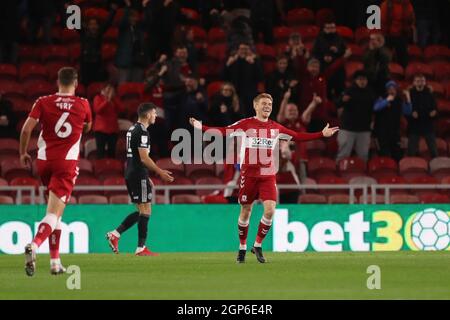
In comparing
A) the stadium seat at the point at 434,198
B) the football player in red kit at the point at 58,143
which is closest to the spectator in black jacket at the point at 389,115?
the stadium seat at the point at 434,198

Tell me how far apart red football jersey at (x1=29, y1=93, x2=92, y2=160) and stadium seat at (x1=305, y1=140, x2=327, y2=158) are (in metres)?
11.0

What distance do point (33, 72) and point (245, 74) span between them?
4538mm

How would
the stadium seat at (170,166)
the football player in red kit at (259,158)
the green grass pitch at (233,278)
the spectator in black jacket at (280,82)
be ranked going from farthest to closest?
1. the spectator in black jacket at (280,82)
2. the stadium seat at (170,166)
3. the football player in red kit at (259,158)
4. the green grass pitch at (233,278)

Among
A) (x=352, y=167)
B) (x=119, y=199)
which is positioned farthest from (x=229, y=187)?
(x=352, y=167)

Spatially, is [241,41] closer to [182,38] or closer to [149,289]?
[182,38]

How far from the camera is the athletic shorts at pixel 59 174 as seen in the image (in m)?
13.0

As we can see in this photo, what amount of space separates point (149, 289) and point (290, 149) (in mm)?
10618

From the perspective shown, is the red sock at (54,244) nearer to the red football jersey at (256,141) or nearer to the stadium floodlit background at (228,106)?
the red football jersey at (256,141)

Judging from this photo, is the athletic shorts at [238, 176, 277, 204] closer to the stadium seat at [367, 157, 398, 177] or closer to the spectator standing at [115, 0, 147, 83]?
the stadium seat at [367, 157, 398, 177]

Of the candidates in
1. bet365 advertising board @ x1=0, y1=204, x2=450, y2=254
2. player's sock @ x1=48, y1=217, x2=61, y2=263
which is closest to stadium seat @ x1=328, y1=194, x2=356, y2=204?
bet365 advertising board @ x1=0, y1=204, x2=450, y2=254

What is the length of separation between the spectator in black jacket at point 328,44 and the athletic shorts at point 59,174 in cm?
1151

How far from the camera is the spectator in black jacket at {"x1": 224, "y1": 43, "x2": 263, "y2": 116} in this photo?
75.7ft

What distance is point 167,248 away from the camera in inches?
829

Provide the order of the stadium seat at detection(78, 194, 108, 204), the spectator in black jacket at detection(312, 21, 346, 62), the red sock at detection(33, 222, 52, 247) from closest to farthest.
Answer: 1. the red sock at detection(33, 222, 52, 247)
2. the stadium seat at detection(78, 194, 108, 204)
3. the spectator in black jacket at detection(312, 21, 346, 62)
